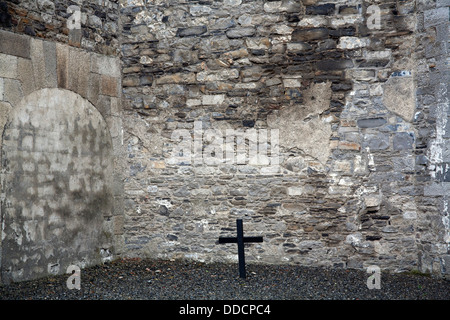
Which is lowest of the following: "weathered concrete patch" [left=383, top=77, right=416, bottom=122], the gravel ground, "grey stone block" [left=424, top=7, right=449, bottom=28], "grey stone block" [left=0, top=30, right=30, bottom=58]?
the gravel ground

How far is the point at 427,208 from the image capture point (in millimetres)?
5625

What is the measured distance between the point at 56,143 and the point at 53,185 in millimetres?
485

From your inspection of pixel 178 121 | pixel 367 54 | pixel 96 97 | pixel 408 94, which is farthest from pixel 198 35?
pixel 408 94

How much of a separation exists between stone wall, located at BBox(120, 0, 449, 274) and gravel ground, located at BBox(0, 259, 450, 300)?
0.36 meters

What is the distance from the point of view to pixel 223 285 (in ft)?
17.2

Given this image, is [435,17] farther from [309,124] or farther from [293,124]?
[293,124]

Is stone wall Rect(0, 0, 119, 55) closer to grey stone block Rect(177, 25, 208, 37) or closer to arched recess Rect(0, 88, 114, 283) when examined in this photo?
arched recess Rect(0, 88, 114, 283)

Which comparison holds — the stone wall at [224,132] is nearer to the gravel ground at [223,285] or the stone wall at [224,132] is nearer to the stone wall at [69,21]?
the stone wall at [69,21]

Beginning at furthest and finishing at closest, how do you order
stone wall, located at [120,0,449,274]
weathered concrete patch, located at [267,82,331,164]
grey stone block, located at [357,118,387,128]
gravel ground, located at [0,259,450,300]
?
1. weathered concrete patch, located at [267,82,331,164]
2. grey stone block, located at [357,118,387,128]
3. stone wall, located at [120,0,449,274]
4. gravel ground, located at [0,259,450,300]

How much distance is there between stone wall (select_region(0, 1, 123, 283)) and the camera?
205 inches

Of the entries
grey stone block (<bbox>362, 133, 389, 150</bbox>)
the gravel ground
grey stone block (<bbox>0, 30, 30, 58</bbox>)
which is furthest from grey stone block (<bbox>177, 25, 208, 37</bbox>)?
the gravel ground

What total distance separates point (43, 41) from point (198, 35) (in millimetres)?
1895

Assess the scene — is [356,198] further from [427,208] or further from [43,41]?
[43,41]

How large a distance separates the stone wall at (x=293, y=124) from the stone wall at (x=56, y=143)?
32 centimetres
